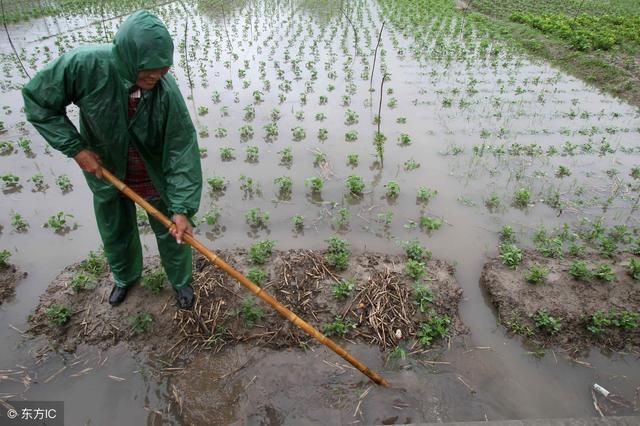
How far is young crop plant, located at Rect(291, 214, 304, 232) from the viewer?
4625mm

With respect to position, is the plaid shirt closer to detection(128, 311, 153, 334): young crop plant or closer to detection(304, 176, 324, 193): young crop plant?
detection(128, 311, 153, 334): young crop plant

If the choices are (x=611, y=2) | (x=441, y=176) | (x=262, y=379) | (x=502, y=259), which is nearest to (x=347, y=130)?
(x=441, y=176)

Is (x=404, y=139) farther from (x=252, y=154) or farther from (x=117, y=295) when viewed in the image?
(x=117, y=295)

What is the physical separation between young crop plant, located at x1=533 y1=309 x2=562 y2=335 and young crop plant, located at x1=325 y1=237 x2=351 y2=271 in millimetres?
1819

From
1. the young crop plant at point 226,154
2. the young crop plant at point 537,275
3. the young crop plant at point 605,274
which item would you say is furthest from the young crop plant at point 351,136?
the young crop plant at point 605,274

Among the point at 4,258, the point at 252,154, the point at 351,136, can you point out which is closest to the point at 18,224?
the point at 4,258

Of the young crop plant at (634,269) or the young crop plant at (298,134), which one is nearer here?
the young crop plant at (634,269)

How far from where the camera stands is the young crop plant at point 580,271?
152 inches

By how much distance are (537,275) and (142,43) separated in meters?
3.88

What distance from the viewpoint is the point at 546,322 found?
3.47 metres

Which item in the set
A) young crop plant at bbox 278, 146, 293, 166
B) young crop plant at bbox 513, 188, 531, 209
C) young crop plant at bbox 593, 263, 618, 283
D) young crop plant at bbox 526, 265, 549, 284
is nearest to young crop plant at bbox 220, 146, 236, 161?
young crop plant at bbox 278, 146, 293, 166

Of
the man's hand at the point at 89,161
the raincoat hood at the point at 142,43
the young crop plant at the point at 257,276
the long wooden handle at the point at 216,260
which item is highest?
the raincoat hood at the point at 142,43

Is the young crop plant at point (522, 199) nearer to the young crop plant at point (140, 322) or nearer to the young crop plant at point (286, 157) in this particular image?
the young crop plant at point (286, 157)

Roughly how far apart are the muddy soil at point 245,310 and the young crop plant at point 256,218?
83 centimetres
